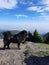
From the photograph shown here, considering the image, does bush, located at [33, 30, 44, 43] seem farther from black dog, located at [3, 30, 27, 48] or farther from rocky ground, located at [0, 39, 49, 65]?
rocky ground, located at [0, 39, 49, 65]

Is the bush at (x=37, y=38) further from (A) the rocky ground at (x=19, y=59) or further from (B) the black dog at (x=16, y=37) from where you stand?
(A) the rocky ground at (x=19, y=59)

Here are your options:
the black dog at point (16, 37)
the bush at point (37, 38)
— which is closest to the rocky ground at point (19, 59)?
the black dog at point (16, 37)

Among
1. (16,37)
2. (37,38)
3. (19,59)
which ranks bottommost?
(19,59)

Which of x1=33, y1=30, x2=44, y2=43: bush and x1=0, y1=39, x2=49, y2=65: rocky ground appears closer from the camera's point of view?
x1=0, y1=39, x2=49, y2=65: rocky ground

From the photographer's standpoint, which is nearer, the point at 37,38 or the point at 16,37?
the point at 16,37

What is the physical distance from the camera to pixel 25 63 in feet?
41.8

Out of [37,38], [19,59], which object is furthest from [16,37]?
[37,38]

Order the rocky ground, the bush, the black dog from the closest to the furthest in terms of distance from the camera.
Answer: the rocky ground
the black dog
the bush

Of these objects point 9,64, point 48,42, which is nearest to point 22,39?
point 9,64

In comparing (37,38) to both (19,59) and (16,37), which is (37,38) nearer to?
(16,37)

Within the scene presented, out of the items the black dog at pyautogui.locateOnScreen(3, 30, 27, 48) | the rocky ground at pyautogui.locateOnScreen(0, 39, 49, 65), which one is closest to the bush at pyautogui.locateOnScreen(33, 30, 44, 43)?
the black dog at pyautogui.locateOnScreen(3, 30, 27, 48)

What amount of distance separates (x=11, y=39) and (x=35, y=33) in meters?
7.08

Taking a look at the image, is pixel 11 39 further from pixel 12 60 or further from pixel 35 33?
pixel 35 33

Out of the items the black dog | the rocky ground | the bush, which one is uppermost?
the black dog
